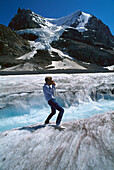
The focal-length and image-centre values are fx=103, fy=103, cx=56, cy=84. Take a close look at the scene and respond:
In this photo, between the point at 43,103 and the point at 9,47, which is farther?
the point at 9,47

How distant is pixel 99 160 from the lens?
184 centimetres

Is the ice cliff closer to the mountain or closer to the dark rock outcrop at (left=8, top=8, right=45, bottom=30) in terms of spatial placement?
the mountain

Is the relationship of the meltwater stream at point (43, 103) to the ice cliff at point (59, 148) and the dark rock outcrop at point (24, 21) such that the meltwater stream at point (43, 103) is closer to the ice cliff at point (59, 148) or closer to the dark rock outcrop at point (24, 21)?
the ice cliff at point (59, 148)

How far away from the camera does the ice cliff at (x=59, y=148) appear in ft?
6.03

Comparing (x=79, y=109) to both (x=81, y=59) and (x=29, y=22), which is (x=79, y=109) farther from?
(x=29, y=22)

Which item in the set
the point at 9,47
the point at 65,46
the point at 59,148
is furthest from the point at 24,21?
the point at 59,148

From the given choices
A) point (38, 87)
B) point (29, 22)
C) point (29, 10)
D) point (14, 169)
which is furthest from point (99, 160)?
point (29, 10)

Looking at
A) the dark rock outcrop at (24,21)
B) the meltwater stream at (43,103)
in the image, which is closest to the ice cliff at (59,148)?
the meltwater stream at (43,103)

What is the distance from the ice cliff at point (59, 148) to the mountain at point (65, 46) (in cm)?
3118

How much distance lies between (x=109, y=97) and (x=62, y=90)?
3.63 meters

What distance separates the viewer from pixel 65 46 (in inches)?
2382

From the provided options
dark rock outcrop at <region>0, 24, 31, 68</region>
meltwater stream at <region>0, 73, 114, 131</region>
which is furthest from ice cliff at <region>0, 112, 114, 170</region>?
dark rock outcrop at <region>0, 24, 31, 68</region>

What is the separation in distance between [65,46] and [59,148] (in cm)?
6323

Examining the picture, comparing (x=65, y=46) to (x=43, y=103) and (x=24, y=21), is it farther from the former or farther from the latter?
(x=43, y=103)
